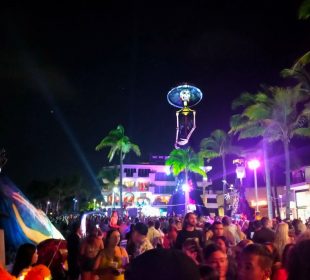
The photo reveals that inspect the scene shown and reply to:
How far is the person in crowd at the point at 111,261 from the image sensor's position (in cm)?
612

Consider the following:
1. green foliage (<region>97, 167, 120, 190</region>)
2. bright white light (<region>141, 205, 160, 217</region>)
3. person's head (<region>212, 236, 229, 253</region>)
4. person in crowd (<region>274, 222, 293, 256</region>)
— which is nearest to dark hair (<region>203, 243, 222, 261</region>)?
person's head (<region>212, 236, 229, 253</region>)

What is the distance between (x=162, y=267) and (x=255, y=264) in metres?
2.38

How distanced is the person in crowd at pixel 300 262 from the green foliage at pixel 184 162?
53.3m

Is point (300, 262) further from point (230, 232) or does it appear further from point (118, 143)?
point (118, 143)

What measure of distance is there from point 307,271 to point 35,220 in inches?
450

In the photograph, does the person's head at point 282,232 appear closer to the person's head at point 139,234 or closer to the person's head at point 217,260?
the person's head at point 139,234

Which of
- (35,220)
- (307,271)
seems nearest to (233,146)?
(35,220)

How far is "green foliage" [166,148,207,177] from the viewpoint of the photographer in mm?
55562

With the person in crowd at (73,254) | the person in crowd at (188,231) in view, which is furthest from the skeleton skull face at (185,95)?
the person in crowd at (73,254)

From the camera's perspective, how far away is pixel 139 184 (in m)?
94.8

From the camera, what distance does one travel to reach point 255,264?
3.89 m

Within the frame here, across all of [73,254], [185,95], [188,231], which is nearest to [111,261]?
[188,231]

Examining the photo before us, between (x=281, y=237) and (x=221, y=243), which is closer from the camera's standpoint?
(x=221, y=243)

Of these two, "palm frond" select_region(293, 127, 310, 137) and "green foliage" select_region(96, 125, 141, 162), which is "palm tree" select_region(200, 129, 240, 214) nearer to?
"green foliage" select_region(96, 125, 141, 162)
